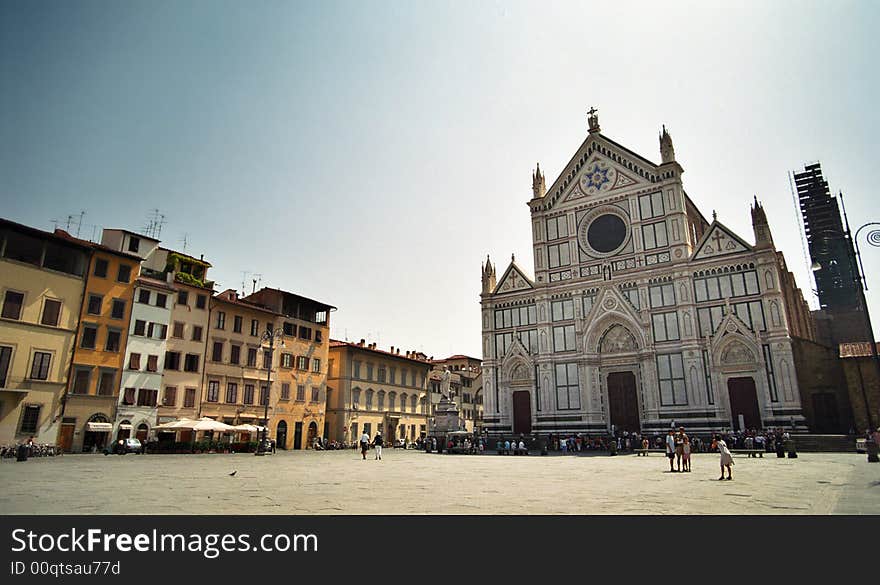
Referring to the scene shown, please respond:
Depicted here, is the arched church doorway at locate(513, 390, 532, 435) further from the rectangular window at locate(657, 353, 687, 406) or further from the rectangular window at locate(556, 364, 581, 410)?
the rectangular window at locate(657, 353, 687, 406)

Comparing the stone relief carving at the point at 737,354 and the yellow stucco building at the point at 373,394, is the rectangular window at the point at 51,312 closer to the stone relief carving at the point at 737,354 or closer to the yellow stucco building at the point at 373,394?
the yellow stucco building at the point at 373,394

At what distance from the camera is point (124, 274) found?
3253 centimetres

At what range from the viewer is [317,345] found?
45406 mm

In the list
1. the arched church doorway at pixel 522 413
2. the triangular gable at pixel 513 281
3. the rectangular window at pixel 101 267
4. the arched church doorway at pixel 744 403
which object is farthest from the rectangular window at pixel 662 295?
the rectangular window at pixel 101 267

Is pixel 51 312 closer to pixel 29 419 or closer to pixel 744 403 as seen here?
pixel 29 419

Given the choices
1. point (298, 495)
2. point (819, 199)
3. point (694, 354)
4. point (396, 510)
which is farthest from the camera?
point (819, 199)

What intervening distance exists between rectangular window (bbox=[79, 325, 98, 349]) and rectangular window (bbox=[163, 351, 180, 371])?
446cm

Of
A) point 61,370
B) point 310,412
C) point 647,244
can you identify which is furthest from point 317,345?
point 647,244

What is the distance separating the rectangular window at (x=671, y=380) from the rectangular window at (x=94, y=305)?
36523mm

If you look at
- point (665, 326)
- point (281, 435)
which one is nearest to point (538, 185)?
point (665, 326)

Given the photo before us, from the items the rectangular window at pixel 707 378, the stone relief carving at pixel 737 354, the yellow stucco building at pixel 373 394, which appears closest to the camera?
the stone relief carving at pixel 737 354

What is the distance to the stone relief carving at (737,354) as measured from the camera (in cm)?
3316
